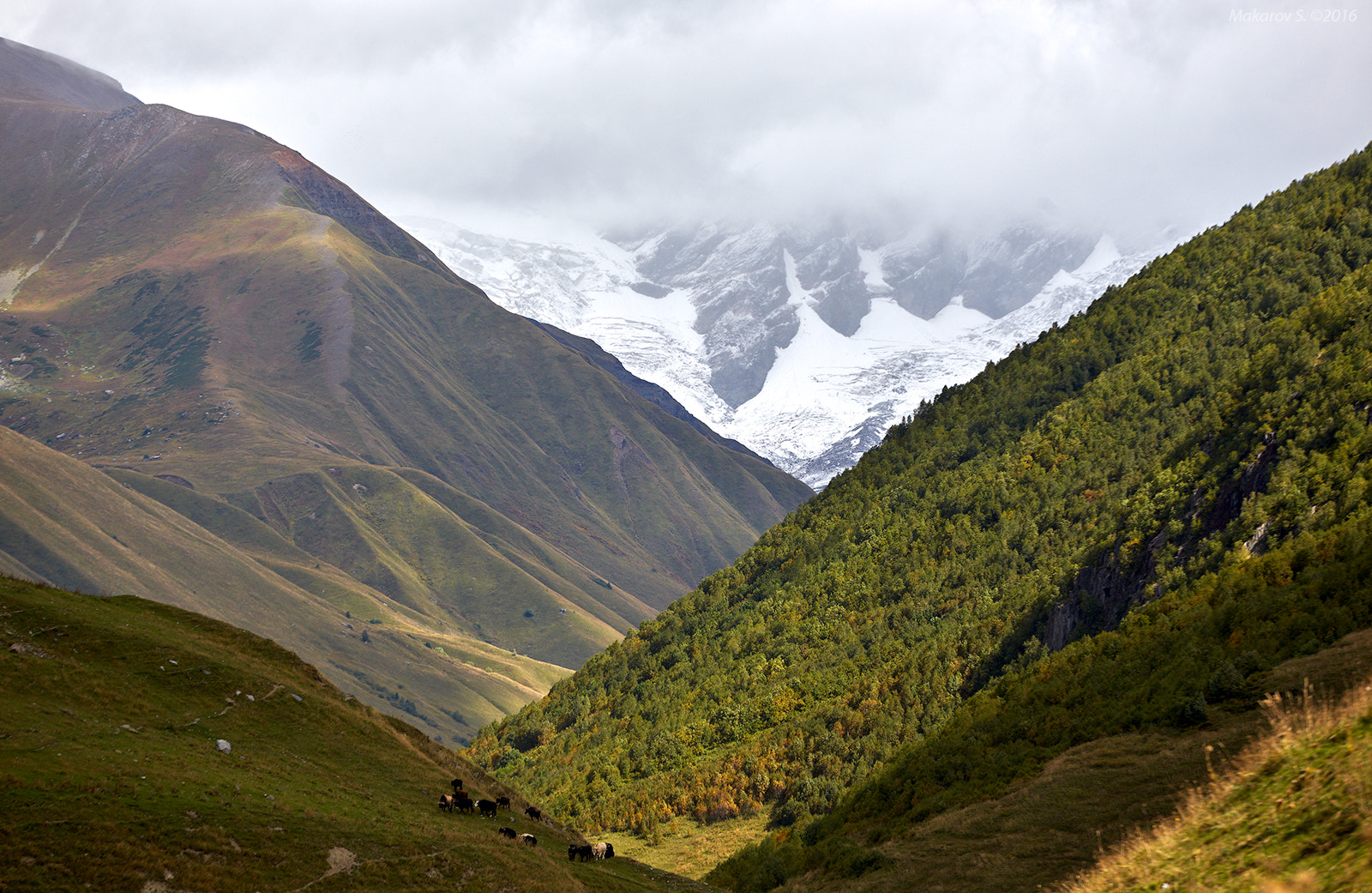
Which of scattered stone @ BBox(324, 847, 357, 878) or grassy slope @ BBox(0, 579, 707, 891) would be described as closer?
grassy slope @ BBox(0, 579, 707, 891)

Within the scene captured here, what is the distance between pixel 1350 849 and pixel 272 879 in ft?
113

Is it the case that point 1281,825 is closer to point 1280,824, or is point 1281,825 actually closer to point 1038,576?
point 1280,824

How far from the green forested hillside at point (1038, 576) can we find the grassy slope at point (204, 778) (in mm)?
26028

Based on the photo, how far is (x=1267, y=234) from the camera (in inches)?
6225

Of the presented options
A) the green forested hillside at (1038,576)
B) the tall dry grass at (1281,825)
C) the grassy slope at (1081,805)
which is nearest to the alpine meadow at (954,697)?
the tall dry grass at (1281,825)

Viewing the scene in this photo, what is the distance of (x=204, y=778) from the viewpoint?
132 feet

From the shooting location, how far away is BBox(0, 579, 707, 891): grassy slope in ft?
108

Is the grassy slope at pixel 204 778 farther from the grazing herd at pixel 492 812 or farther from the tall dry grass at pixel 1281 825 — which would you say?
the tall dry grass at pixel 1281 825

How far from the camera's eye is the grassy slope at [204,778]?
32812 millimetres

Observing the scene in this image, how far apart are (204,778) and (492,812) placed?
1942 centimetres

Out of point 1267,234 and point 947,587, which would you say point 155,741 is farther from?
point 1267,234

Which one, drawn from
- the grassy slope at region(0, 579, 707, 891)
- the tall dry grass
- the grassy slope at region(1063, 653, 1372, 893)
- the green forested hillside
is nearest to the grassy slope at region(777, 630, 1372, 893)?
the green forested hillside

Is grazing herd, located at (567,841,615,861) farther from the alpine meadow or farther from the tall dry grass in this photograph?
the tall dry grass

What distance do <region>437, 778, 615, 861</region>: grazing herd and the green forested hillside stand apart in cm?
1450
